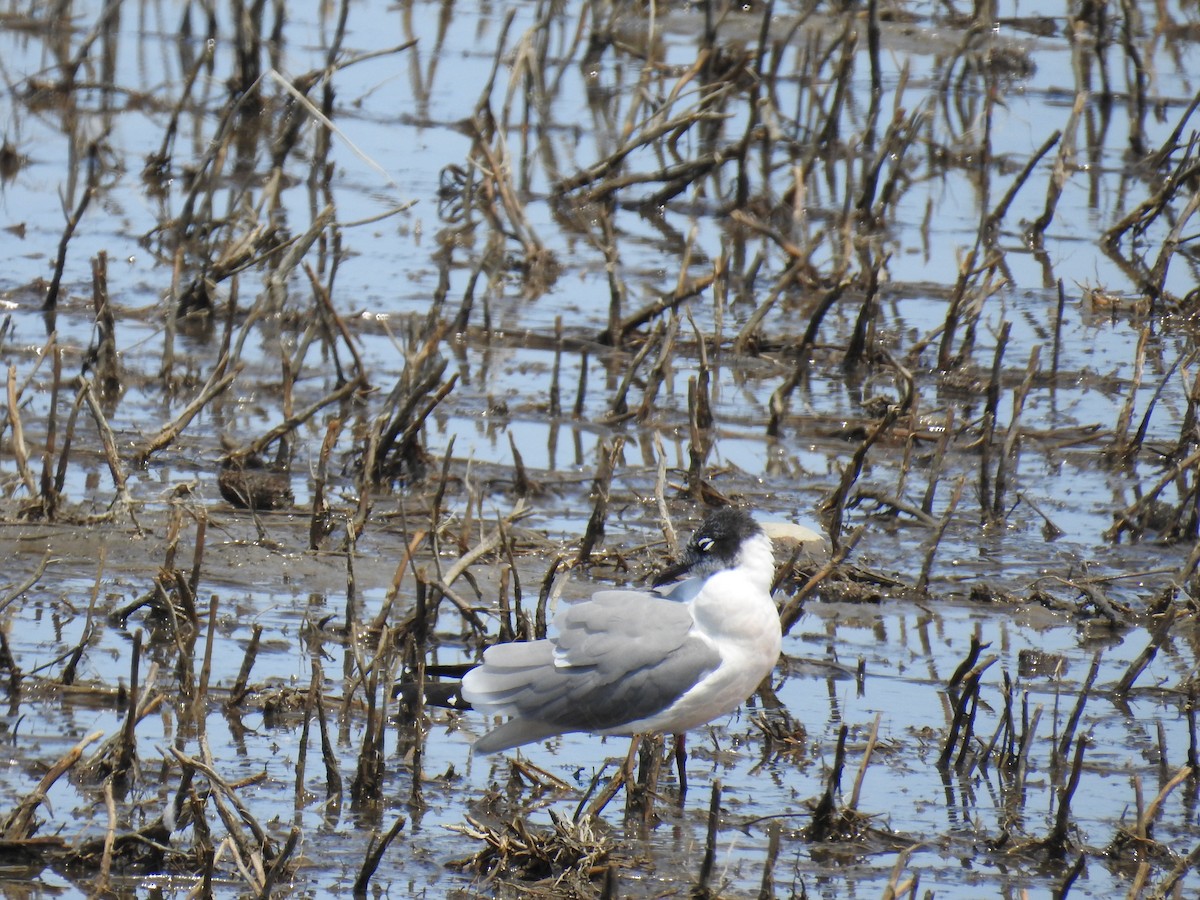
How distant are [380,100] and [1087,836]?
31.0 feet

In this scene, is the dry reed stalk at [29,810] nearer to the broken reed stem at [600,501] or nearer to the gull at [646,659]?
the gull at [646,659]

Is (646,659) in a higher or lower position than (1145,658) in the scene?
higher

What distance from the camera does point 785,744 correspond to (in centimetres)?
544

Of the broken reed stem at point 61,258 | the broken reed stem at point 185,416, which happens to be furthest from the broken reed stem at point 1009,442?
the broken reed stem at point 61,258

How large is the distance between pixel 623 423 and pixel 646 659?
10.9 feet

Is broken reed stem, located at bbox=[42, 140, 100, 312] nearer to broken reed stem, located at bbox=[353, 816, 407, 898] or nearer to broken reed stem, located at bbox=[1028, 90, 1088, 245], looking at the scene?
broken reed stem, located at bbox=[353, 816, 407, 898]

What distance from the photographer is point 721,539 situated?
16.3 ft

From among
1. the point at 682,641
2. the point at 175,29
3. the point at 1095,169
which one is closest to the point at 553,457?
the point at 682,641

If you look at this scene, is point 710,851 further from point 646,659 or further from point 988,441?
point 988,441

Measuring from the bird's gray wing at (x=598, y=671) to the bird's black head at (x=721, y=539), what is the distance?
13cm

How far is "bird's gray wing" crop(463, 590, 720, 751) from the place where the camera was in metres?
4.85

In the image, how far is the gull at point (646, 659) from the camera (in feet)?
15.9

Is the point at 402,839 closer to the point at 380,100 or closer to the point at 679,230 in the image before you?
the point at 679,230

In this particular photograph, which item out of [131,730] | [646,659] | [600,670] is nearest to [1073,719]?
[646,659]
